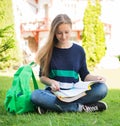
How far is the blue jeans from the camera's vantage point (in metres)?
4.32

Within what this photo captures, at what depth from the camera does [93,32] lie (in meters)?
13.7

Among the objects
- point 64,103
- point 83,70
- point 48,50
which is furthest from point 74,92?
point 48,50

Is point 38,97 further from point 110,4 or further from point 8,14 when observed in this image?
point 110,4

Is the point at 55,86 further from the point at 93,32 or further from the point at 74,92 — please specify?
the point at 93,32

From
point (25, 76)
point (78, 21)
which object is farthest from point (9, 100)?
point (78, 21)

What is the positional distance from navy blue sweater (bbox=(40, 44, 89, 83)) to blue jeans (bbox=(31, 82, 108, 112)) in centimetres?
21

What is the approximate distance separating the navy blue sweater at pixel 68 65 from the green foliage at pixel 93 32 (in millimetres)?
8853

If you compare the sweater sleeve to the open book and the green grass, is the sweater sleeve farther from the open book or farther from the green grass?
the green grass

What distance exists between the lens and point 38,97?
14.1 ft

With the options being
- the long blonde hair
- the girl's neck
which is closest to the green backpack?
the long blonde hair

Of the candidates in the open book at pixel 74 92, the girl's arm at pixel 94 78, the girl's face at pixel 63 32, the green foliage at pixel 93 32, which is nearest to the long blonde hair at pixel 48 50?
the girl's face at pixel 63 32

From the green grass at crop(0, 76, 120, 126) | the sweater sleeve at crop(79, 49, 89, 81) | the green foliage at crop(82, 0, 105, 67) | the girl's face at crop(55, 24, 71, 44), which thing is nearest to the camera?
the green grass at crop(0, 76, 120, 126)

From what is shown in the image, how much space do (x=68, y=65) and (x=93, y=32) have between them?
921cm

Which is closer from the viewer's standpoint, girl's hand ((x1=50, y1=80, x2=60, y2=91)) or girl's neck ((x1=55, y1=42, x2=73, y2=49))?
girl's hand ((x1=50, y1=80, x2=60, y2=91))
